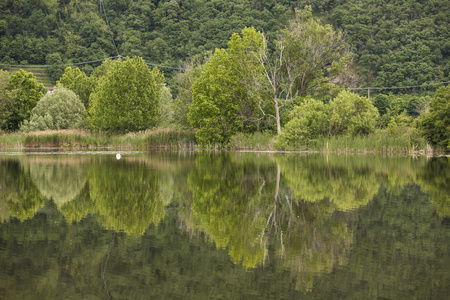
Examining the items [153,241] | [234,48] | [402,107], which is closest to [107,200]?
[153,241]

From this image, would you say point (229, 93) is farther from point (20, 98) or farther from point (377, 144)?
point (20, 98)

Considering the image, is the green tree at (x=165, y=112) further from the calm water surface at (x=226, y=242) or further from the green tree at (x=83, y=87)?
the calm water surface at (x=226, y=242)

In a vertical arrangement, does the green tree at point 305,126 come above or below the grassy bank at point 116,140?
above

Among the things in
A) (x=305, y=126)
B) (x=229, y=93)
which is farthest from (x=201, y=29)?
(x=305, y=126)

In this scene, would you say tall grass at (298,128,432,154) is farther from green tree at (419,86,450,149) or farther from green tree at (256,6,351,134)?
green tree at (256,6,351,134)

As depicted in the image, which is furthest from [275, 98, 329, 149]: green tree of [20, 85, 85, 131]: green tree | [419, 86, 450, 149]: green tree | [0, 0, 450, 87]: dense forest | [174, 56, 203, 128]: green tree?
[0, 0, 450, 87]: dense forest

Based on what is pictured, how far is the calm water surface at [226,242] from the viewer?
16.6 ft

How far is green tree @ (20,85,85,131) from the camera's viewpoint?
175ft

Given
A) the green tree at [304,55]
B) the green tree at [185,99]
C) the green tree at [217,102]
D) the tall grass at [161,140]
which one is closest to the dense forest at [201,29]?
the green tree at [185,99]

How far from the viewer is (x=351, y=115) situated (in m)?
35.3

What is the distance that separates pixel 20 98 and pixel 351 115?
143 feet

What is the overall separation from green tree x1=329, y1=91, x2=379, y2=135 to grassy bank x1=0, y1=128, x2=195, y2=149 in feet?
46.4

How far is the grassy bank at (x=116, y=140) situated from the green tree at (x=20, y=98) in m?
14.5

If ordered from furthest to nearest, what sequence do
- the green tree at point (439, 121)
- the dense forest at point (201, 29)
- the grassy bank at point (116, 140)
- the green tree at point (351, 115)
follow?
the dense forest at point (201, 29) → the grassy bank at point (116, 140) → the green tree at point (351, 115) → the green tree at point (439, 121)
